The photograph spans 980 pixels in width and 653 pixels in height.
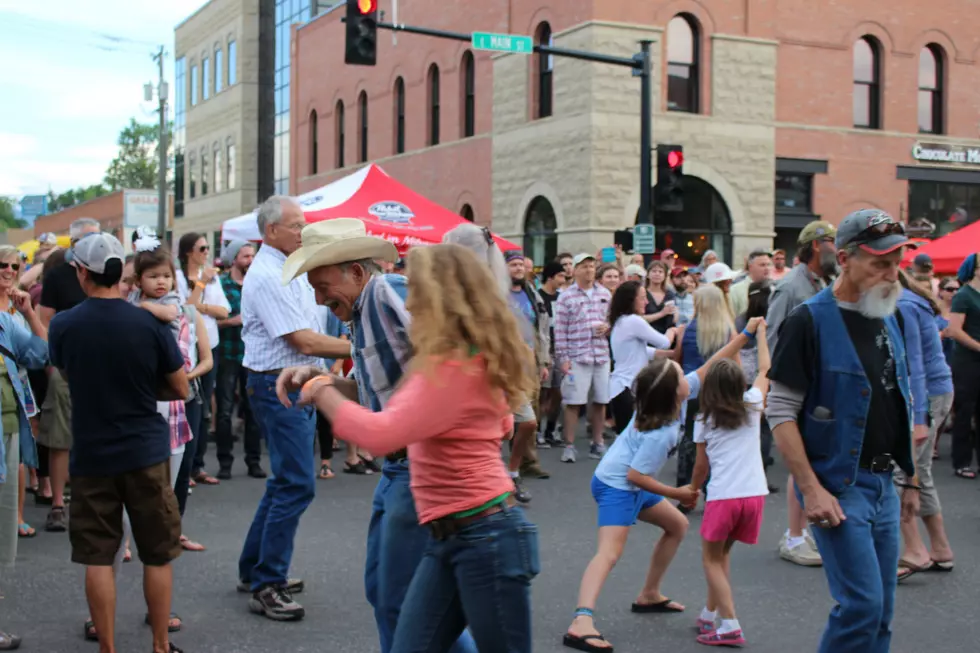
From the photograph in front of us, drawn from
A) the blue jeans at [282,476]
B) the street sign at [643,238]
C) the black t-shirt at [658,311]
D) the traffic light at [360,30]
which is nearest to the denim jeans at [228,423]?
the blue jeans at [282,476]

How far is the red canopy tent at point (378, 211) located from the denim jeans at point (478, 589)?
1187 centimetres

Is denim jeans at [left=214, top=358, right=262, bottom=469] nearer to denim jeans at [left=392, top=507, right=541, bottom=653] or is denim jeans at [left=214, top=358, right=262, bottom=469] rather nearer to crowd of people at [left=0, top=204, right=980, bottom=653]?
crowd of people at [left=0, top=204, right=980, bottom=653]

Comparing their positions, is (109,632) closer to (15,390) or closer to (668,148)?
(15,390)

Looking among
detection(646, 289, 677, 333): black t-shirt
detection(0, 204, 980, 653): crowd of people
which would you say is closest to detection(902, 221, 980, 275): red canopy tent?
detection(646, 289, 677, 333): black t-shirt

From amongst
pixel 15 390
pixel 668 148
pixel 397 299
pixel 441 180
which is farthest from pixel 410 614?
pixel 441 180

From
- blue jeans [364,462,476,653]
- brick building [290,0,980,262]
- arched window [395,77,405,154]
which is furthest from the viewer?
arched window [395,77,405,154]

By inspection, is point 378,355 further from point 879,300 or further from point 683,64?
point 683,64

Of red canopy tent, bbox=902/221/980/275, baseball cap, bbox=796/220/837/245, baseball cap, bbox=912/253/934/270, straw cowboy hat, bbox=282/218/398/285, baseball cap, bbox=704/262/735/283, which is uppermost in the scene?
red canopy tent, bbox=902/221/980/275

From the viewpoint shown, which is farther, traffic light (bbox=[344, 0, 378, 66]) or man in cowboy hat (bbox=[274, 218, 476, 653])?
traffic light (bbox=[344, 0, 378, 66])

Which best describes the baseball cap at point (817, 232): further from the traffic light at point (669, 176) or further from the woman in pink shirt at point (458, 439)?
the traffic light at point (669, 176)

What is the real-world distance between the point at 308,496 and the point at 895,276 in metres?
3.25

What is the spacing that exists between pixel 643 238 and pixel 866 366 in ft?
42.5

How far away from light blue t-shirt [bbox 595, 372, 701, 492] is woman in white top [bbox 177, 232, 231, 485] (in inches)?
124

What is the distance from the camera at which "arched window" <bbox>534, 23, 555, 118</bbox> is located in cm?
2477
